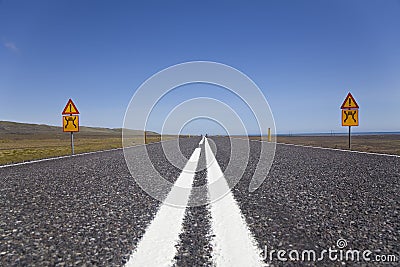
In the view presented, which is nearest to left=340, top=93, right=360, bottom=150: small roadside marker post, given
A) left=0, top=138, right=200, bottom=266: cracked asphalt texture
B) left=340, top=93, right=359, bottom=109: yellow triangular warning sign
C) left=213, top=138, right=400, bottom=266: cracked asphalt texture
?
left=340, top=93, right=359, bottom=109: yellow triangular warning sign

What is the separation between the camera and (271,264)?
222 cm

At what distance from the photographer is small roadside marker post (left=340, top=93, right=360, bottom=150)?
1483cm

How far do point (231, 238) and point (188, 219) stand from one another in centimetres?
79

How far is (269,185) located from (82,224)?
3423 millimetres

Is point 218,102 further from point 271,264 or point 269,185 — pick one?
point 271,264

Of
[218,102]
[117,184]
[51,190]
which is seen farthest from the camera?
[218,102]

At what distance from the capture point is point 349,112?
49.3 ft

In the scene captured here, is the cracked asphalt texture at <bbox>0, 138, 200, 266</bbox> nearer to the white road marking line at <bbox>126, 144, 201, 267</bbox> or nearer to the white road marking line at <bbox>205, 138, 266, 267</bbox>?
the white road marking line at <bbox>126, 144, 201, 267</bbox>

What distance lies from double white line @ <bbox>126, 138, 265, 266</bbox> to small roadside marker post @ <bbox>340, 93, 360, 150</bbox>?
508 inches

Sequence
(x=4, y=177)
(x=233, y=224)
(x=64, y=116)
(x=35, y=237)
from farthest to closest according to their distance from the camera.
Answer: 1. (x=64, y=116)
2. (x=4, y=177)
3. (x=233, y=224)
4. (x=35, y=237)

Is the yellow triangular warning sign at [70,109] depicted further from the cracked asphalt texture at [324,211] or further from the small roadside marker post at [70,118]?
the cracked asphalt texture at [324,211]

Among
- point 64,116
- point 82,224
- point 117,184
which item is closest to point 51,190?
point 117,184

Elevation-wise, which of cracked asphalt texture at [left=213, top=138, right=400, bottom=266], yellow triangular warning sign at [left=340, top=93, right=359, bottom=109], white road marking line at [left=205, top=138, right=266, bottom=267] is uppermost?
yellow triangular warning sign at [left=340, top=93, right=359, bottom=109]

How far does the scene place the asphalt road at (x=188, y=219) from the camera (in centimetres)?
248
